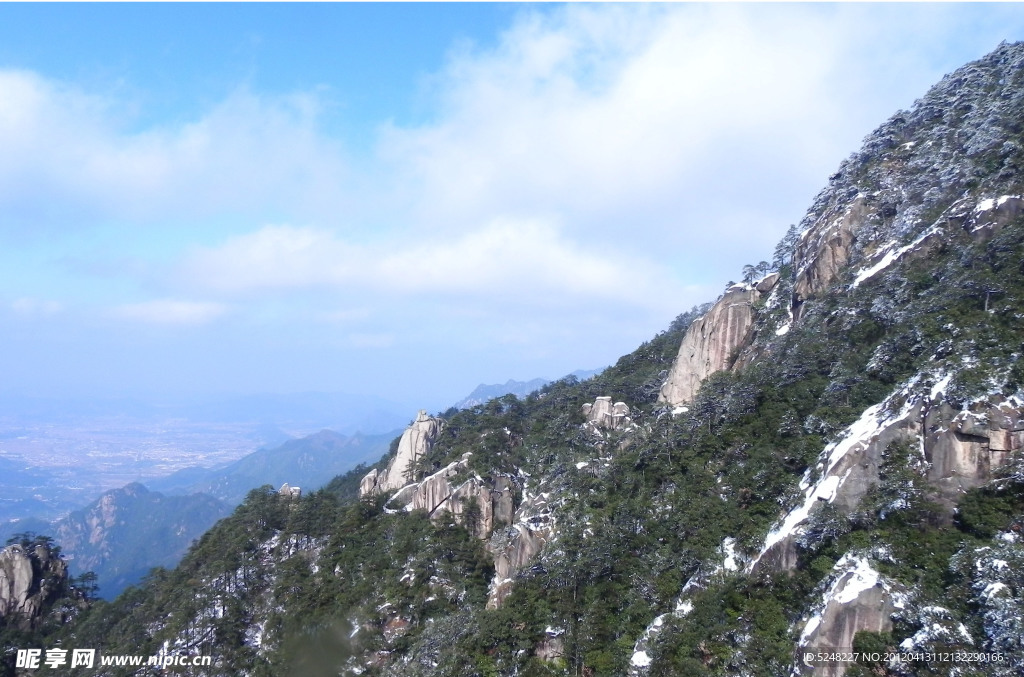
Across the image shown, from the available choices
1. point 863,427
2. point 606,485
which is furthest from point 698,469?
point 863,427

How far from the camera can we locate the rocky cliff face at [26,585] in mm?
50000

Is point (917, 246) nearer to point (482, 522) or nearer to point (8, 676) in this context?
point (482, 522)

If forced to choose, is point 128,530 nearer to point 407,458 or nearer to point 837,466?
point 407,458

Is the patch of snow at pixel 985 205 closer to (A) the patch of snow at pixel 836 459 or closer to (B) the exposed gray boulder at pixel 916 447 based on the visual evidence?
(A) the patch of snow at pixel 836 459

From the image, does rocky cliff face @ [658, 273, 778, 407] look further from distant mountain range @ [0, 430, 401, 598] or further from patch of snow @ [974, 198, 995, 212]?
distant mountain range @ [0, 430, 401, 598]

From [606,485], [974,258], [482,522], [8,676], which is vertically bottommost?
[8,676]

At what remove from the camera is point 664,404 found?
46.3 meters

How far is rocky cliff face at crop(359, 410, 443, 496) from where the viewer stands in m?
52.2

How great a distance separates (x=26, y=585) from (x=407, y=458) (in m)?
33.1

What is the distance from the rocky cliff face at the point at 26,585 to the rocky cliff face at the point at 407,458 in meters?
27.5

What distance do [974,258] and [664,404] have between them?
21.6m

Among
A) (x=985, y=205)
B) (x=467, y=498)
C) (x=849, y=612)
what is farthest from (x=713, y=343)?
(x=849, y=612)

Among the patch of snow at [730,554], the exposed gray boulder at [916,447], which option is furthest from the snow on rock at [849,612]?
the patch of snow at [730,554]

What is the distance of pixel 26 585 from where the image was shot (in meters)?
50.9
